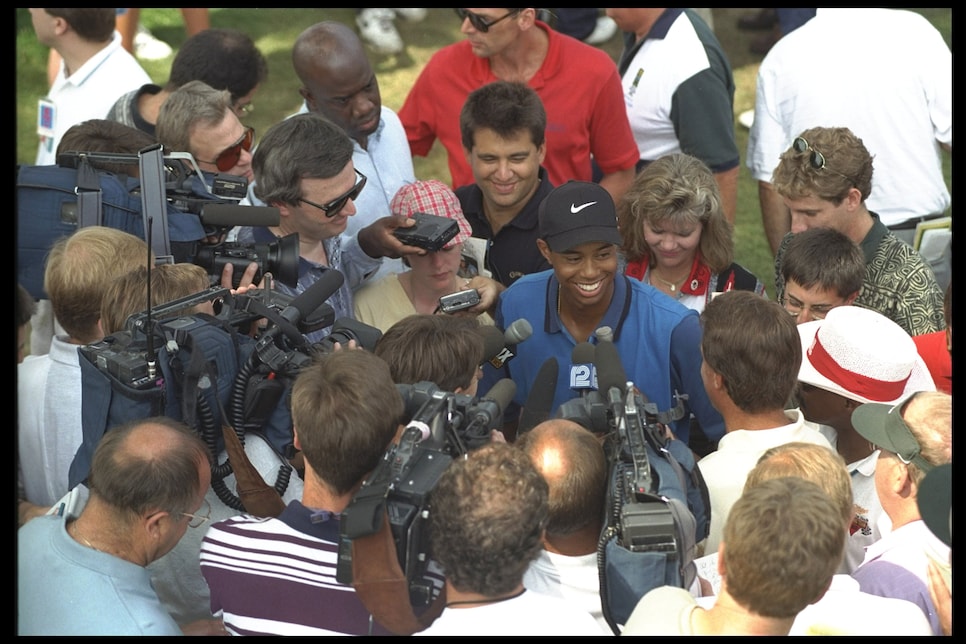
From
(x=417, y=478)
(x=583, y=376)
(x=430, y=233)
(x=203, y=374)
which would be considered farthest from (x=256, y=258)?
(x=417, y=478)

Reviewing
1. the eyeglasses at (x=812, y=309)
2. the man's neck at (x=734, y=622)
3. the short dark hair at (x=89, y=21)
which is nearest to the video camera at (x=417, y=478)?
the man's neck at (x=734, y=622)

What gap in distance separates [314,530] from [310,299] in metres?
0.78

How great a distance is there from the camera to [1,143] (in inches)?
123

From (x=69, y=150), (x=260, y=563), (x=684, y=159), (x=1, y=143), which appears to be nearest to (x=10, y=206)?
(x=1, y=143)

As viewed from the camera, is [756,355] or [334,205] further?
[334,205]

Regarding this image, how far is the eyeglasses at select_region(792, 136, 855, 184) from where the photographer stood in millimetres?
4188

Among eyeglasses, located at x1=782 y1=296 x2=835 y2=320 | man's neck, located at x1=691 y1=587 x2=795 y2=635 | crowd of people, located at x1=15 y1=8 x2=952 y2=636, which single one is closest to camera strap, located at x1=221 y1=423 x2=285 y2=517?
crowd of people, located at x1=15 y1=8 x2=952 y2=636

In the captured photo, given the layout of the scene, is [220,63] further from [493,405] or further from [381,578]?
[381,578]

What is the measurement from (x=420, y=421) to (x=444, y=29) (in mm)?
7189

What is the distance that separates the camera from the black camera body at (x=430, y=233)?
3838 mm

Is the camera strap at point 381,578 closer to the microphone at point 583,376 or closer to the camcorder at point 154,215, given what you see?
the microphone at point 583,376

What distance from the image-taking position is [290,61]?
9000 millimetres

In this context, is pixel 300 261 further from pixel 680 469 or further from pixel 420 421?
pixel 680 469

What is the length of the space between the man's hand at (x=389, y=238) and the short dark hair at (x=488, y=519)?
1538mm
